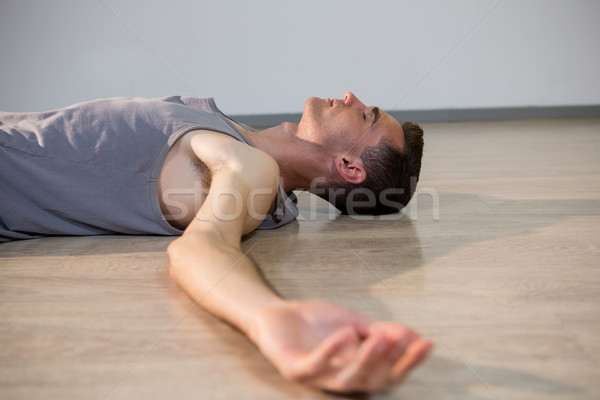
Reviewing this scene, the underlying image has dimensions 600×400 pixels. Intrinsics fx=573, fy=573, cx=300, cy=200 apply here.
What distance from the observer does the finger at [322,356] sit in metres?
0.70

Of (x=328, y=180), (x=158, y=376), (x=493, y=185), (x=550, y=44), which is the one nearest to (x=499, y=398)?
(x=158, y=376)

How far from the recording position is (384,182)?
167 cm

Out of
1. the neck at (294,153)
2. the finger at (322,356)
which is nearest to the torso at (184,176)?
the neck at (294,153)

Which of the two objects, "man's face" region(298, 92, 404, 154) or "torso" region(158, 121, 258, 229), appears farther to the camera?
"man's face" region(298, 92, 404, 154)

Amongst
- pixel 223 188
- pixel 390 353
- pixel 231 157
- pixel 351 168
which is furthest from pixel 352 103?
pixel 390 353

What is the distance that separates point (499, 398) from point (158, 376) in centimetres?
49

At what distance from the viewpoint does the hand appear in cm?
71

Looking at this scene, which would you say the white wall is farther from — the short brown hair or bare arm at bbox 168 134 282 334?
bare arm at bbox 168 134 282 334

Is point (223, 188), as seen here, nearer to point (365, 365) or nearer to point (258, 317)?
point (258, 317)

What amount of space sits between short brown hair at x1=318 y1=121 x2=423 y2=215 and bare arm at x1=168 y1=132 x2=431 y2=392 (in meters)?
0.38

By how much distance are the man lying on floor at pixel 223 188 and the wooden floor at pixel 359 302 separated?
0.07 metres

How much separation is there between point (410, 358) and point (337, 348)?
0.09 metres

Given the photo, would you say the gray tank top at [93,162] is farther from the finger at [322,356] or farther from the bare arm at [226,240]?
the finger at [322,356]

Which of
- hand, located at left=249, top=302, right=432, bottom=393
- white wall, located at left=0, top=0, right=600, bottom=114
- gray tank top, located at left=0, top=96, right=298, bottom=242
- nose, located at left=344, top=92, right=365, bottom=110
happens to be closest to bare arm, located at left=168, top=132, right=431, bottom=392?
hand, located at left=249, top=302, right=432, bottom=393
